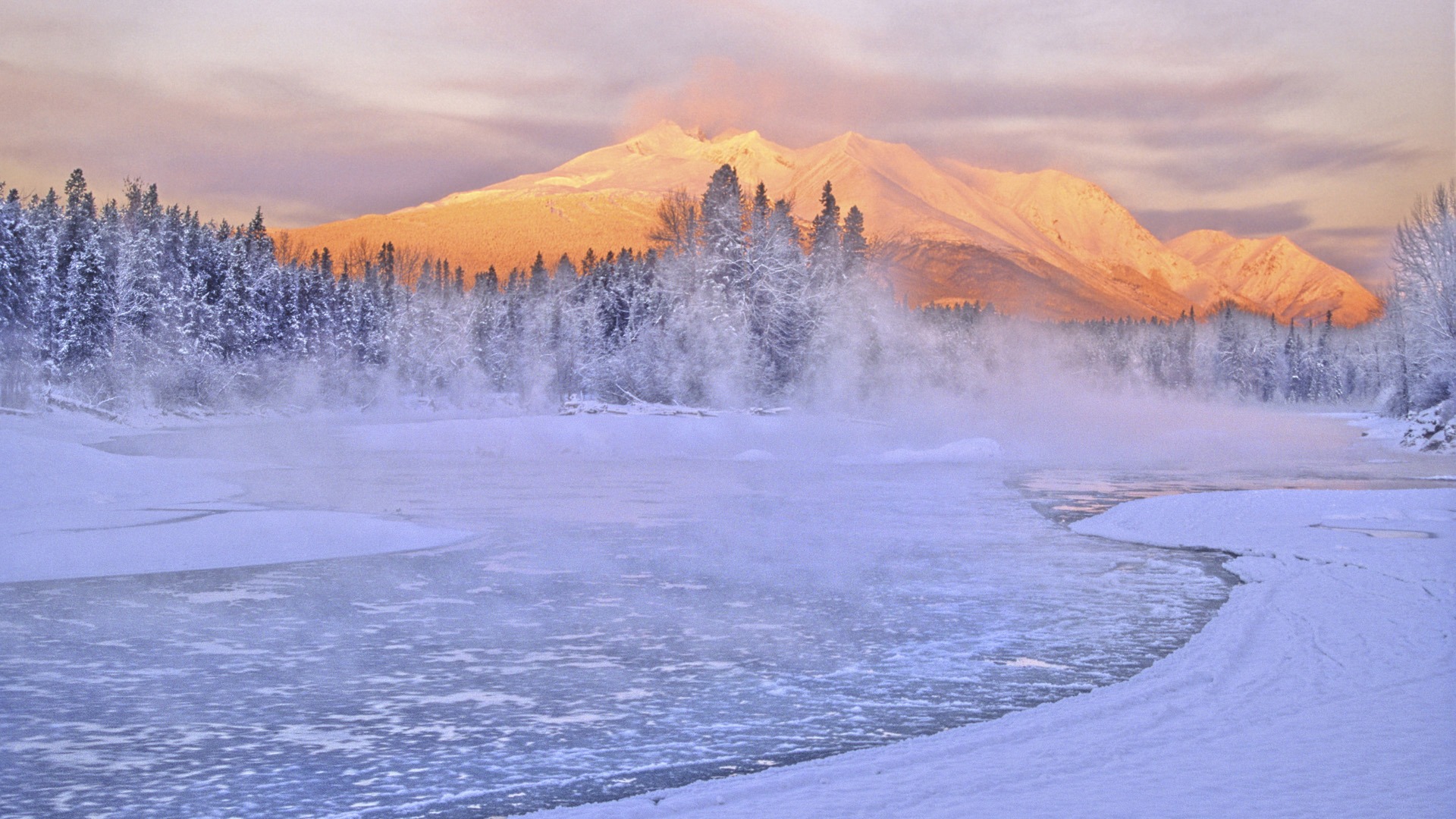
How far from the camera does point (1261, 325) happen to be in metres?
200

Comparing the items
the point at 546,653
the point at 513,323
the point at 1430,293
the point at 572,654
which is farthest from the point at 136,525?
the point at 513,323

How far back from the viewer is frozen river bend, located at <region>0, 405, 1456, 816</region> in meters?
7.60

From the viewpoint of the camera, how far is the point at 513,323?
12056cm

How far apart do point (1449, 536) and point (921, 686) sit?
15.3 meters

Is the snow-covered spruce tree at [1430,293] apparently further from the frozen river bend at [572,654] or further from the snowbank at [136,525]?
the snowbank at [136,525]

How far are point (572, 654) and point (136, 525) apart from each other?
13760mm

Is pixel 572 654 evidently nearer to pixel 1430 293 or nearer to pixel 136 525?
pixel 136 525

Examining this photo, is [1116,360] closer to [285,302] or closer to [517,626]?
[285,302]

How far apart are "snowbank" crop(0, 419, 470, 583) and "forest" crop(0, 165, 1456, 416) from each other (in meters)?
44.6

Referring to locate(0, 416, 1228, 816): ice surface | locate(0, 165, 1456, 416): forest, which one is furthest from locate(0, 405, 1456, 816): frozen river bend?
locate(0, 165, 1456, 416): forest

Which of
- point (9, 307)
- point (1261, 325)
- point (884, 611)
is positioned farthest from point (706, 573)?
point (1261, 325)

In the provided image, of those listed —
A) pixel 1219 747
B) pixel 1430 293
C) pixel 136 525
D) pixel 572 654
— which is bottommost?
pixel 572 654

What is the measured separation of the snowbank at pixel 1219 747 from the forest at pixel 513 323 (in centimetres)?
4226

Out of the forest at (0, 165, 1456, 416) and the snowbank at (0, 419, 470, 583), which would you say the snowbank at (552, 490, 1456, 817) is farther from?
the forest at (0, 165, 1456, 416)
